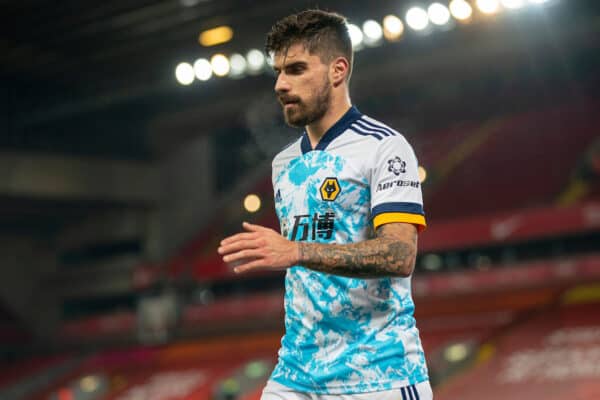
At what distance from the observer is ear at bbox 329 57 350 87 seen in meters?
3.51

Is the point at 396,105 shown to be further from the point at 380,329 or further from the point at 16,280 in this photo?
the point at 380,329

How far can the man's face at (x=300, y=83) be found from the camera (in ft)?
11.3

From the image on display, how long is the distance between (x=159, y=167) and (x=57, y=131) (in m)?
2.33

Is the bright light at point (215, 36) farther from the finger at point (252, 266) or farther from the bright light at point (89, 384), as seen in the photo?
the finger at point (252, 266)

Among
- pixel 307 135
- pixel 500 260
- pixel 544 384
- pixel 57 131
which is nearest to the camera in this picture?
pixel 307 135

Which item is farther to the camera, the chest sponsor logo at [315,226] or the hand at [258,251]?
the chest sponsor logo at [315,226]

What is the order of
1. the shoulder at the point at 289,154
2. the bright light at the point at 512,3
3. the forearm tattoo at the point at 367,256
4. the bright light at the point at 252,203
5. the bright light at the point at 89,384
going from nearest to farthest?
1. the forearm tattoo at the point at 367,256
2. the shoulder at the point at 289,154
3. the bright light at the point at 512,3
4. the bright light at the point at 89,384
5. the bright light at the point at 252,203

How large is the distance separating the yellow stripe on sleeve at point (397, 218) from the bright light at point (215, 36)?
13.3 m

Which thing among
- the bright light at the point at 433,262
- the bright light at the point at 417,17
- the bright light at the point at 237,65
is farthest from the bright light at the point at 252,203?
the bright light at the point at 417,17

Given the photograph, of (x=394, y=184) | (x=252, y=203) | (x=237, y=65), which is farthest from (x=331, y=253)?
(x=252, y=203)

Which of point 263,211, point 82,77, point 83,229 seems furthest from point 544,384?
point 83,229

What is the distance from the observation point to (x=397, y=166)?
3328mm

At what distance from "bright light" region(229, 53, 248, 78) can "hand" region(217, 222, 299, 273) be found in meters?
14.7

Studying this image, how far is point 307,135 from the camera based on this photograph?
12.0 ft
